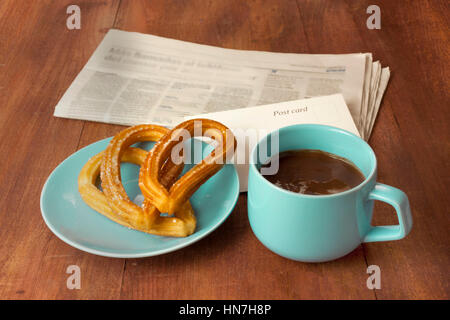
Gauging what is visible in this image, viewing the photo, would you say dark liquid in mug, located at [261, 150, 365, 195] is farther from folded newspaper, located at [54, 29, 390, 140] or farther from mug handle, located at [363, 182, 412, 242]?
folded newspaper, located at [54, 29, 390, 140]

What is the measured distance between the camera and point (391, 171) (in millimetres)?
602

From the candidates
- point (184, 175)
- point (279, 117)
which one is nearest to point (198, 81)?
point (279, 117)

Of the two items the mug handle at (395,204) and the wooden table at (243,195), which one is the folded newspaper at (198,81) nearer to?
the wooden table at (243,195)

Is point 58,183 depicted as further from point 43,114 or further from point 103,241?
point 43,114

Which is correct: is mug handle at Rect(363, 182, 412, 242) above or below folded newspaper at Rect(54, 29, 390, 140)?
above

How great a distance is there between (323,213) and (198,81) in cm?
43

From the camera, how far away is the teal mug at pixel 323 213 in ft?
1.39

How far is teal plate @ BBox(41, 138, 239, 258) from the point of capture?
48 centimetres

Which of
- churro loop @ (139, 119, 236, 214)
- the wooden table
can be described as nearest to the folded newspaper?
the wooden table

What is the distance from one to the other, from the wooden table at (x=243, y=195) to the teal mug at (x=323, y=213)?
33 mm

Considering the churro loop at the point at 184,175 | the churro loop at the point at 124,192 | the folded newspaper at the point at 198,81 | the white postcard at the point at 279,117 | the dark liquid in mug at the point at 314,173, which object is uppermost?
the dark liquid in mug at the point at 314,173

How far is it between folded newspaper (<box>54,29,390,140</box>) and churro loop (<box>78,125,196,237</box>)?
0.40ft

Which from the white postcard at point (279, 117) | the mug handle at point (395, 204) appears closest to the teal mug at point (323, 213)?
the mug handle at point (395, 204)

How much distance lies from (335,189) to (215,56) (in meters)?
0.46
